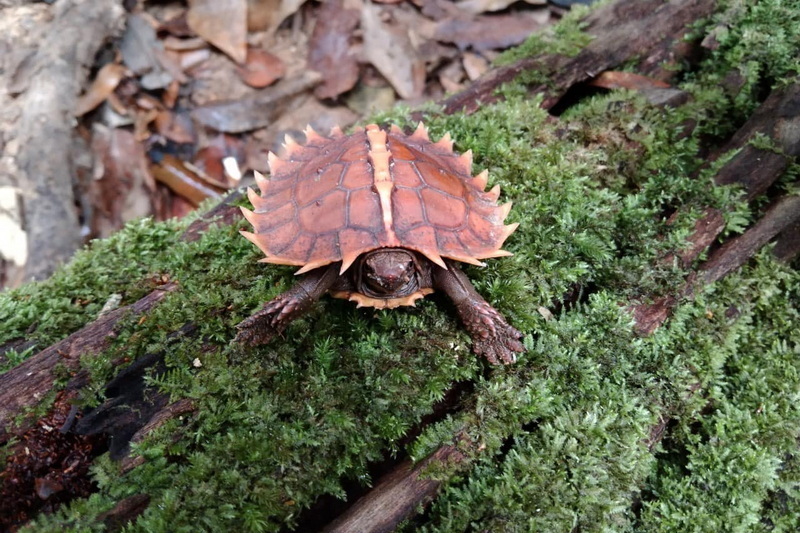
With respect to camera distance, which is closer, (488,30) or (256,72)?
(256,72)

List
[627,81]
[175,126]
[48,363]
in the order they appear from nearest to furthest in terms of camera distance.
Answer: [48,363] → [627,81] → [175,126]

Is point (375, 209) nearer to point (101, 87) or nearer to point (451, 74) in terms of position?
point (451, 74)

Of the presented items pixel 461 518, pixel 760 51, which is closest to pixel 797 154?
pixel 760 51

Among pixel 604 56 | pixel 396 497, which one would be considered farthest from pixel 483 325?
pixel 604 56

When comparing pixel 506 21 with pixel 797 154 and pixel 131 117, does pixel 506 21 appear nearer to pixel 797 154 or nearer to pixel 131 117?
pixel 797 154

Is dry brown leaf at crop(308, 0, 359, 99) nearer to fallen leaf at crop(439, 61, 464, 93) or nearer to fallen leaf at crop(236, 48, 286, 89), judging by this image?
fallen leaf at crop(236, 48, 286, 89)

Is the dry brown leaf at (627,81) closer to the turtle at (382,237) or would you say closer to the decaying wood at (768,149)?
the decaying wood at (768,149)

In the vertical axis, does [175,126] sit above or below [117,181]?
above
